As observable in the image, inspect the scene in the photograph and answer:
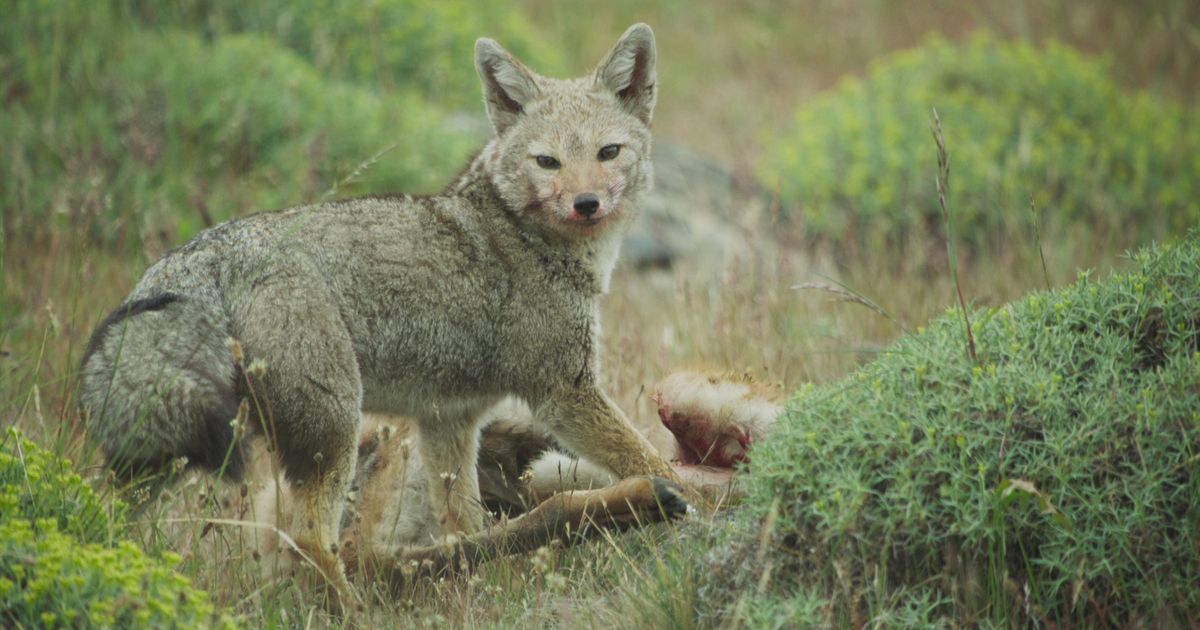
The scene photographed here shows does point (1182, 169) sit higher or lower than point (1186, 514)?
lower

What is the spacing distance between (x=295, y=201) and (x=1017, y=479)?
17.7 feet

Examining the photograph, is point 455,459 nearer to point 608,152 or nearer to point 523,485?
point 523,485

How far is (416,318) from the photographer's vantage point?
13.3 ft

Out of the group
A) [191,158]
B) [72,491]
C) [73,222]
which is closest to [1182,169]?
[191,158]

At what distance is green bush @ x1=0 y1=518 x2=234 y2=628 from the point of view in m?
2.61

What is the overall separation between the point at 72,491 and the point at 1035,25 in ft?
44.5

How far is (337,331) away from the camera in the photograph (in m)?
3.75

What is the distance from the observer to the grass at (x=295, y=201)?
11.1ft

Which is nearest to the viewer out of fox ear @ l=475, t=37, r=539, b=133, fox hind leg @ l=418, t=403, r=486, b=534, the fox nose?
fox hind leg @ l=418, t=403, r=486, b=534

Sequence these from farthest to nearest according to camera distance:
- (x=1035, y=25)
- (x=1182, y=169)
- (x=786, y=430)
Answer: (x=1035, y=25), (x=1182, y=169), (x=786, y=430)

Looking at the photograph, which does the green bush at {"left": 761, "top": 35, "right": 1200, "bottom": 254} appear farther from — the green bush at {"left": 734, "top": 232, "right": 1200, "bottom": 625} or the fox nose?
the green bush at {"left": 734, "top": 232, "right": 1200, "bottom": 625}

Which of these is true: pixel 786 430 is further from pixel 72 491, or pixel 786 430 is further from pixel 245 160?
pixel 245 160

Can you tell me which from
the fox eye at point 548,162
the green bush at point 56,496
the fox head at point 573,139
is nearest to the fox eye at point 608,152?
the fox head at point 573,139

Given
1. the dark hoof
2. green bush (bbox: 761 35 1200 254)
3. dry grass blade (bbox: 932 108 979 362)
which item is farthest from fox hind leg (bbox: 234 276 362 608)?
green bush (bbox: 761 35 1200 254)
